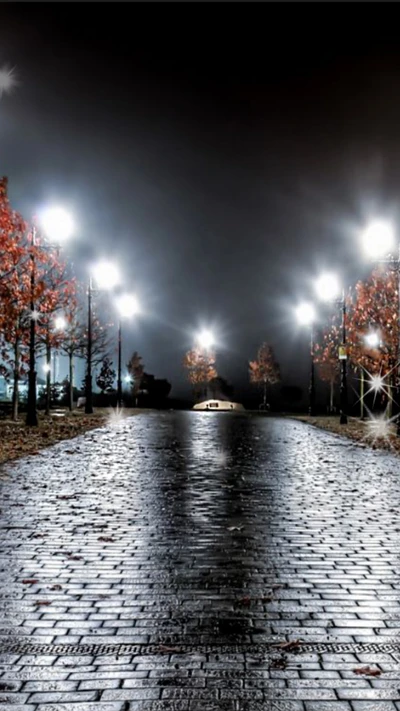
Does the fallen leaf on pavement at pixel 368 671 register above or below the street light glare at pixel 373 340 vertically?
below

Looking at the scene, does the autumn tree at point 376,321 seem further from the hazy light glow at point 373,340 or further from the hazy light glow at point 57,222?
the hazy light glow at point 57,222

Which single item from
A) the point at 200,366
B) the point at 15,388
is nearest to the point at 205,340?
the point at 200,366

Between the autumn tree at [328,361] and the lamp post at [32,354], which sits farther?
the autumn tree at [328,361]

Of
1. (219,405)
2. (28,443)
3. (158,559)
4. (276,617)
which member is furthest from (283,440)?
(219,405)

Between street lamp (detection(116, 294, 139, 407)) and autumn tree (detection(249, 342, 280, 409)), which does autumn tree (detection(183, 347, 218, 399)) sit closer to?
autumn tree (detection(249, 342, 280, 409))

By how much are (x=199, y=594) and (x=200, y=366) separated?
108 metres

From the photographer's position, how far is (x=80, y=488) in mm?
14648

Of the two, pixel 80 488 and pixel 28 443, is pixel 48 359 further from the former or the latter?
pixel 80 488

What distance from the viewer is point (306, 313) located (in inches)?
2053

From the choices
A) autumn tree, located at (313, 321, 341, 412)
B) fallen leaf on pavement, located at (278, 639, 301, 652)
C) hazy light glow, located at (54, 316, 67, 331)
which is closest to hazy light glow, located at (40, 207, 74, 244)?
hazy light glow, located at (54, 316, 67, 331)

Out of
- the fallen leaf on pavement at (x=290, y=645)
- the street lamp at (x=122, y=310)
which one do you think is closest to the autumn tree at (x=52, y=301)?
the street lamp at (x=122, y=310)

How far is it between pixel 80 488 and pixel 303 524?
15.7 feet

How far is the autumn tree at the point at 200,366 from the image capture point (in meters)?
115

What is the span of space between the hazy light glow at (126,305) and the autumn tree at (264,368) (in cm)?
5480
